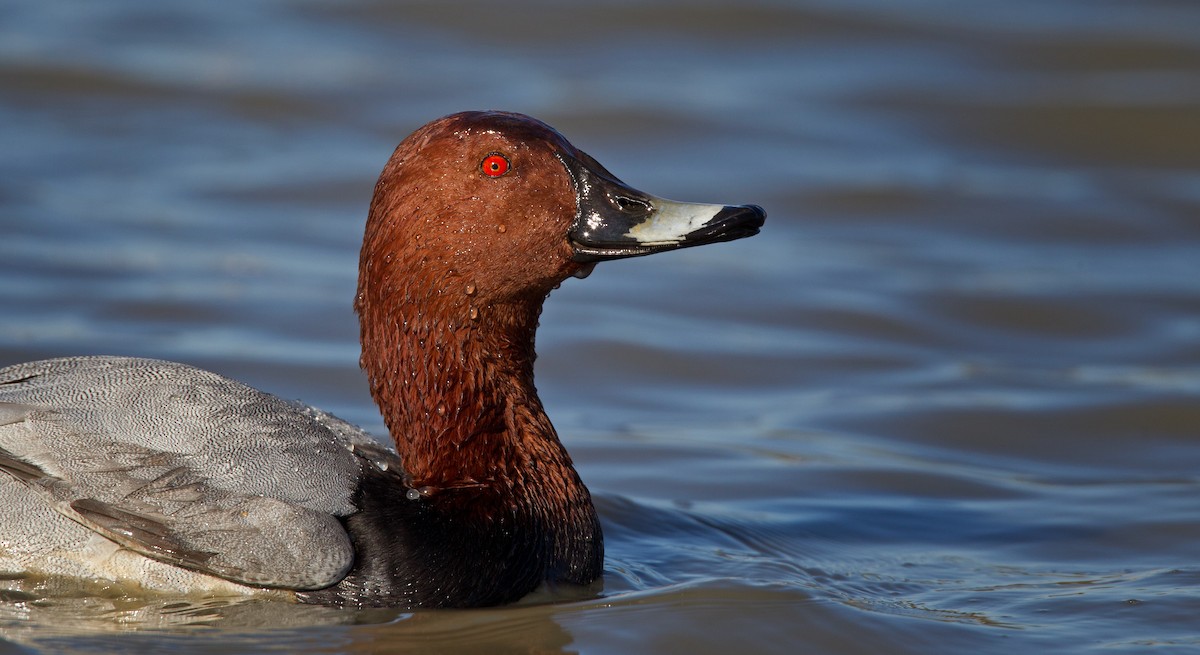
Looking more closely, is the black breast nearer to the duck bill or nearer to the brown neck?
the brown neck

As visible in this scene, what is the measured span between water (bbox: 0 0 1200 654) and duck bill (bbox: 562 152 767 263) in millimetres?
1219

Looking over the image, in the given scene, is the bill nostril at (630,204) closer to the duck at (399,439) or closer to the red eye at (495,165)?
the duck at (399,439)

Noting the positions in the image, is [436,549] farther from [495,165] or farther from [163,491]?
[495,165]

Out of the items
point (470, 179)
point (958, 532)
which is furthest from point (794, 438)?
point (470, 179)

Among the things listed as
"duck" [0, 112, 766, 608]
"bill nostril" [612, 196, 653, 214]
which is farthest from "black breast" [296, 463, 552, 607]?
"bill nostril" [612, 196, 653, 214]

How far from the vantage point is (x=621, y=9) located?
14.3 metres

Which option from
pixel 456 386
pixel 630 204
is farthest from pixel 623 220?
pixel 456 386

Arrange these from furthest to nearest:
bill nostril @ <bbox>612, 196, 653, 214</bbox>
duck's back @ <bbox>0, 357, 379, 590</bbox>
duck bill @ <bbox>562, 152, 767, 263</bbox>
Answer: bill nostril @ <bbox>612, 196, 653, 214</bbox>, duck bill @ <bbox>562, 152, 767, 263</bbox>, duck's back @ <bbox>0, 357, 379, 590</bbox>

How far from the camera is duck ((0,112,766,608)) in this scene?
492 centimetres

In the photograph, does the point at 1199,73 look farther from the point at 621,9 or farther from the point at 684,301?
the point at 684,301

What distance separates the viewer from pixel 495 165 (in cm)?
547

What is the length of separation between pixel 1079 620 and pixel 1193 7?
10.7 m

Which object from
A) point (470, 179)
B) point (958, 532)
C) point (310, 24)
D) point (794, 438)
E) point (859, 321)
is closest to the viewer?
point (470, 179)

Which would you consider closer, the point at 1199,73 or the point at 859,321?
the point at 859,321
